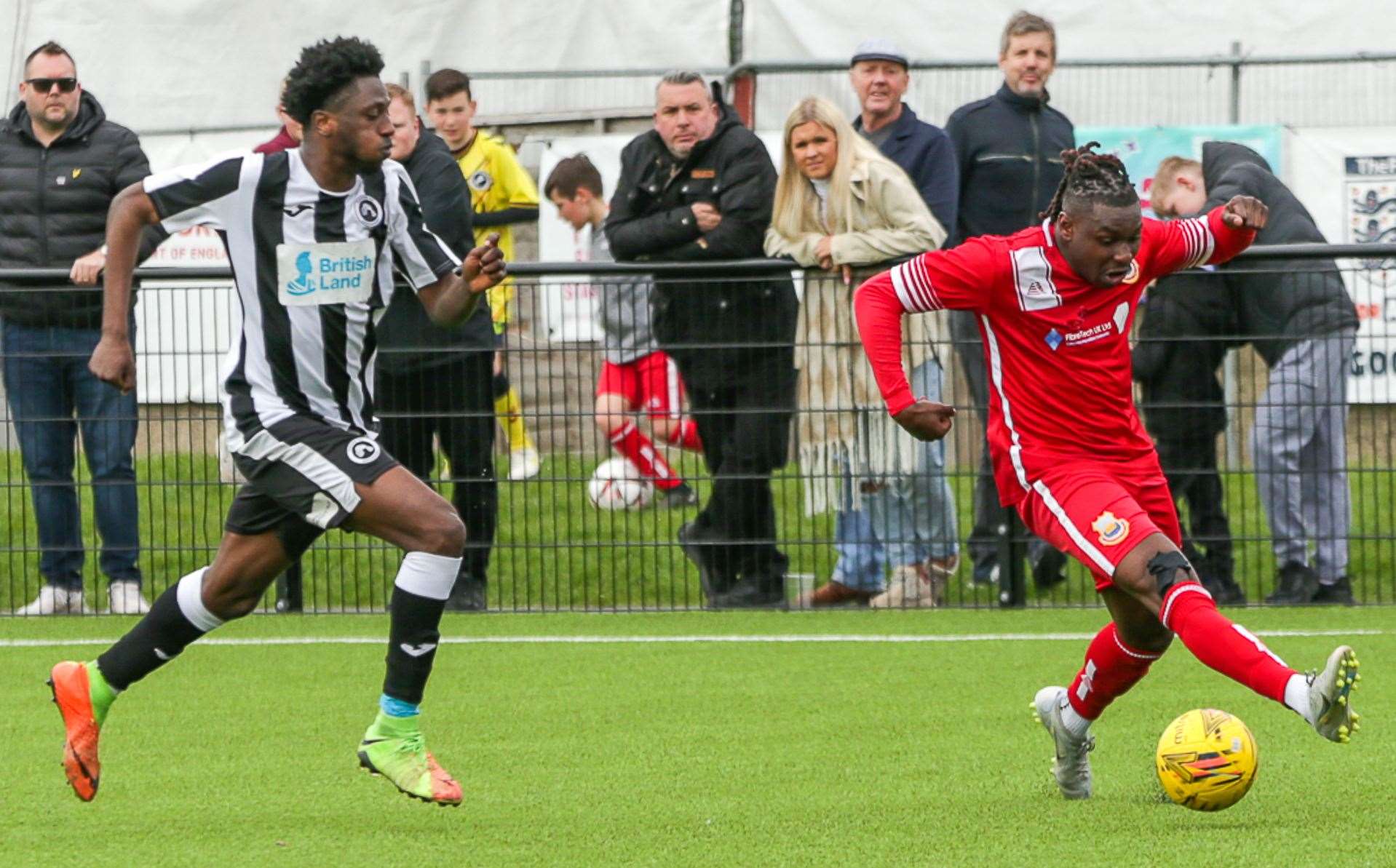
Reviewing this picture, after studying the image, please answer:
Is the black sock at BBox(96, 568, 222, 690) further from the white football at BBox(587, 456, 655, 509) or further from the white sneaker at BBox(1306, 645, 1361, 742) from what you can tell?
the white football at BBox(587, 456, 655, 509)

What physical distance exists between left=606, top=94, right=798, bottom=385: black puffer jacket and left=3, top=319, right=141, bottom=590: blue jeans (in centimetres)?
243

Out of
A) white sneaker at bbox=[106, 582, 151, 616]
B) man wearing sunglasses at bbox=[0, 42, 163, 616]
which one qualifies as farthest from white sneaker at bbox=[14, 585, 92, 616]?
white sneaker at bbox=[106, 582, 151, 616]

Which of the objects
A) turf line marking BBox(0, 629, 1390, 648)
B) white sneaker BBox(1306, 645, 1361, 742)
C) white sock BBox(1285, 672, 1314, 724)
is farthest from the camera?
turf line marking BBox(0, 629, 1390, 648)

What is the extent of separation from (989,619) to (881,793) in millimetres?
3862

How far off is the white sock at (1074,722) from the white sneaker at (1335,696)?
39.7 inches

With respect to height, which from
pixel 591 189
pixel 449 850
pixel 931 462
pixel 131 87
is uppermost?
pixel 131 87

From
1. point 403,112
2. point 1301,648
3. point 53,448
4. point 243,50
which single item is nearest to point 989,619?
point 1301,648

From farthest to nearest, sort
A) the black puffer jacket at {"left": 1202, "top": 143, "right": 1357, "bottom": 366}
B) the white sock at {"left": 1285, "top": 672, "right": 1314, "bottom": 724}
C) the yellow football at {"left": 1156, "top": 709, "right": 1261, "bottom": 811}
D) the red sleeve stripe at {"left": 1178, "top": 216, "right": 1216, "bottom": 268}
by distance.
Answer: the black puffer jacket at {"left": 1202, "top": 143, "right": 1357, "bottom": 366}
the red sleeve stripe at {"left": 1178, "top": 216, "right": 1216, "bottom": 268}
the yellow football at {"left": 1156, "top": 709, "right": 1261, "bottom": 811}
the white sock at {"left": 1285, "top": 672, "right": 1314, "bottom": 724}

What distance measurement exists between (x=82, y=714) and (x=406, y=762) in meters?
0.99

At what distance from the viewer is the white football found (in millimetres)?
10195

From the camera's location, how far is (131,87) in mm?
16594

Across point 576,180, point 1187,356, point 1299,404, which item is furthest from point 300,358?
point 576,180

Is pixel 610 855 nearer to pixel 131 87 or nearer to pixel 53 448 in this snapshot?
pixel 53 448

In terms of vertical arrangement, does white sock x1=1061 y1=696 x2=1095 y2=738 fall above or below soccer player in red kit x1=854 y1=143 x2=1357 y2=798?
below
